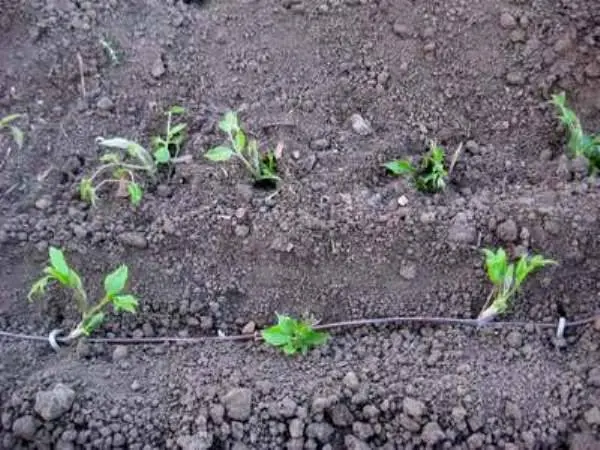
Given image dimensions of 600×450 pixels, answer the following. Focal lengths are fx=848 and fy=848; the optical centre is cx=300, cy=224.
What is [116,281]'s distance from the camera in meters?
1.92

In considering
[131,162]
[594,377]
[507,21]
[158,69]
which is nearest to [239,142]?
[131,162]

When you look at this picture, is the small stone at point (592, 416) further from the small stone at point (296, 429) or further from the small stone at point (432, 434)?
the small stone at point (296, 429)

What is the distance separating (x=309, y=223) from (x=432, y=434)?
1.94 feet

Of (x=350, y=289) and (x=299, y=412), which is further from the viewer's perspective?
(x=350, y=289)

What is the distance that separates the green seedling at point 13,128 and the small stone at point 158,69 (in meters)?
0.40

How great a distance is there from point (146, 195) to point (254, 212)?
0.31m

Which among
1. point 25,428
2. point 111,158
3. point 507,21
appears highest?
point 507,21

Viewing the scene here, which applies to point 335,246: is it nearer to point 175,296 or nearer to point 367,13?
point 175,296

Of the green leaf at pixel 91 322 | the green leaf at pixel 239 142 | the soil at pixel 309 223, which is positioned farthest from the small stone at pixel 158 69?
the green leaf at pixel 91 322

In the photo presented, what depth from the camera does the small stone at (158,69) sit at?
8.16ft

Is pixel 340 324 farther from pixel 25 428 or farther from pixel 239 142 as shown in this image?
pixel 25 428

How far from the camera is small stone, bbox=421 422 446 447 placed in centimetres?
179

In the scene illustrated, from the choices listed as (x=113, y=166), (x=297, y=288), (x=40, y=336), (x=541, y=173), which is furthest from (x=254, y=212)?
(x=541, y=173)

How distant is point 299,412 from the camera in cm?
183
